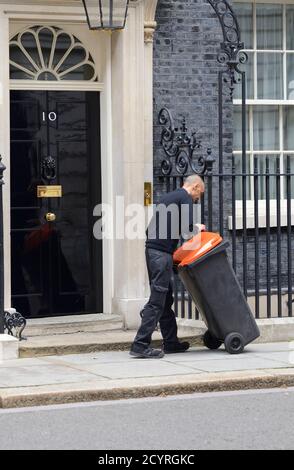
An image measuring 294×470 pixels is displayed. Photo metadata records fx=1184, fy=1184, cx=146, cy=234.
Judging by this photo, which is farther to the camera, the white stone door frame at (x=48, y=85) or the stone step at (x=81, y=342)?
the white stone door frame at (x=48, y=85)

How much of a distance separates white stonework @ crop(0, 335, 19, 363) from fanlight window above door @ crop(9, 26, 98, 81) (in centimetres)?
296

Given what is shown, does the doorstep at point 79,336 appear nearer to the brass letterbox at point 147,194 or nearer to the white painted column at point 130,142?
the white painted column at point 130,142

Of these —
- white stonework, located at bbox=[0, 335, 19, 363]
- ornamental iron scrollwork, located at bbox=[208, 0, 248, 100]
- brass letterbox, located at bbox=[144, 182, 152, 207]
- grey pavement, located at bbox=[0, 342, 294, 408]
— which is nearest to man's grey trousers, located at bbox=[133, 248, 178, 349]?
grey pavement, located at bbox=[0, 342, 294, 408]

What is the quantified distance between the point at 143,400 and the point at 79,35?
15.3 ft

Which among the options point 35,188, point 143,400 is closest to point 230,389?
point 143,400

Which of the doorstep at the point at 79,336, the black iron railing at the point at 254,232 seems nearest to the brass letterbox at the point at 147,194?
the black iron railing at the point at 254,232

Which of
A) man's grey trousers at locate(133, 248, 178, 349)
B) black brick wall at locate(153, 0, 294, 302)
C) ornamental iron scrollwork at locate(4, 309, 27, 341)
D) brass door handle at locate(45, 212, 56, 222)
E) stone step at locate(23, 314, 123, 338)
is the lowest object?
stone step at locate(23, 314, 123, 338)

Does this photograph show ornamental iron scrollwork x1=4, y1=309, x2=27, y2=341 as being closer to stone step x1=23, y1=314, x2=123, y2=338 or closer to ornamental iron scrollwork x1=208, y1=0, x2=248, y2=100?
stone step x1=23, y1=314, x2=123, y2=338

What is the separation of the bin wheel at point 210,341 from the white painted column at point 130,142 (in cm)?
111

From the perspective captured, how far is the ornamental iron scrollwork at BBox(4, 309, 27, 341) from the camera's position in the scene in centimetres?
1146

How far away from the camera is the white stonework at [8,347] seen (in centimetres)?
1076

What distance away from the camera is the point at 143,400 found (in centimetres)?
942

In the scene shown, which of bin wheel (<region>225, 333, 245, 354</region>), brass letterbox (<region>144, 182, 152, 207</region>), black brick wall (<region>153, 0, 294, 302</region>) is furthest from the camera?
black brick wall (<region>153, 0, 294, 302</region>)
